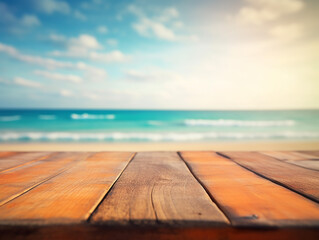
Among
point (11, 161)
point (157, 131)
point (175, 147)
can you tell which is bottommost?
point (157, 131)

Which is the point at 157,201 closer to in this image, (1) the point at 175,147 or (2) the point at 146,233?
(2) the point at 146,233

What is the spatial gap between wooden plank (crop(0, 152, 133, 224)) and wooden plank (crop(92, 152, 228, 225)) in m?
0.04

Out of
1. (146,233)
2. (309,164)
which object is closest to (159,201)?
(146,233)

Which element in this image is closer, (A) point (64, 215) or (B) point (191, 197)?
(A) point (64, 215)

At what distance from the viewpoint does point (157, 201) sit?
577 millimetres

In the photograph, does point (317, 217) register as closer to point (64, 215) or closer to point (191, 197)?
point (191, 197)

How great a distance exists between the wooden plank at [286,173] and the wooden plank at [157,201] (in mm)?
338

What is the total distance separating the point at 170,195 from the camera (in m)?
0.62

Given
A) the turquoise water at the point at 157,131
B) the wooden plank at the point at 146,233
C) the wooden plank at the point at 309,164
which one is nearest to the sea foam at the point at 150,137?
→ the turquoise water at the point at 157,131

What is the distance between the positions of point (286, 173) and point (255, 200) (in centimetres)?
39

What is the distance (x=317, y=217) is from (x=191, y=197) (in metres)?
0.32

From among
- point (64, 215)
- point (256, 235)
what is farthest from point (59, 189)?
point (256, 235)

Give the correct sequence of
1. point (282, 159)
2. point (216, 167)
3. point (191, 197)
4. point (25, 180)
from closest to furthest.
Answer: point (191, 197), point (25, 180), point (216, 167), point (282, 159)

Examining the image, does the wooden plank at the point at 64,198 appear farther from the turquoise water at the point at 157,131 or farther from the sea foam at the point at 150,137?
the sea foam at the point at 150,137
